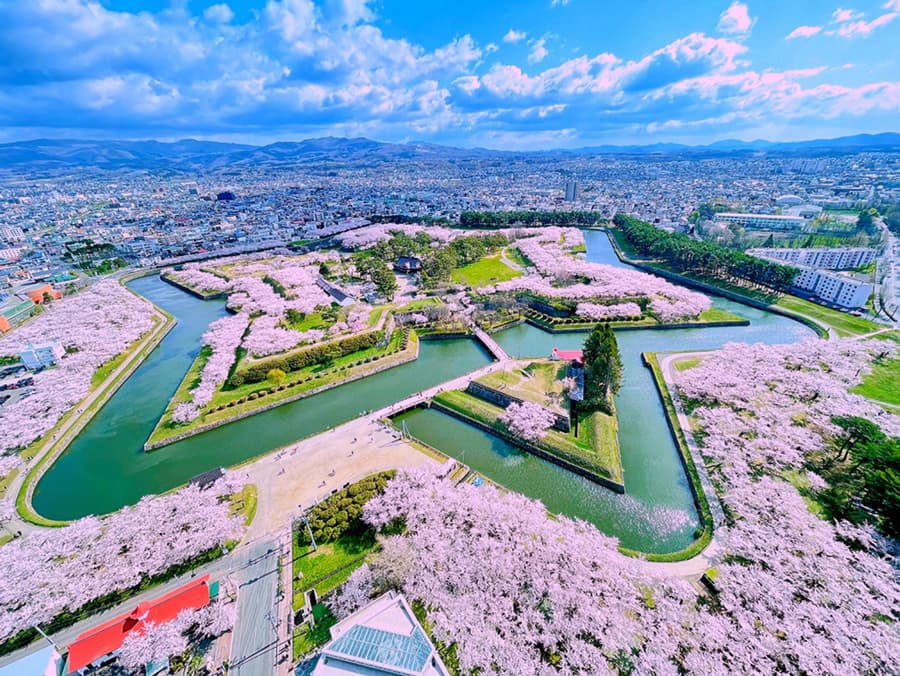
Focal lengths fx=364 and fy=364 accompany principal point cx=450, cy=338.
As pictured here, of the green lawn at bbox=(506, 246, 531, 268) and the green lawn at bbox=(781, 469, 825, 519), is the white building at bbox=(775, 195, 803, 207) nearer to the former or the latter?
the green lawn at bbox=(506, 246, 531, 268)

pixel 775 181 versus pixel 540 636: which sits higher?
pixel 775 181

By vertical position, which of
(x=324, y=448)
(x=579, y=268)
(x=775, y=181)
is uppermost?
(x=775, y=181)

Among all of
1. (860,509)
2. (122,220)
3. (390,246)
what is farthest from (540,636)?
(122,220)

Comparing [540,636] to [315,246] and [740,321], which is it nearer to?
[740,321]

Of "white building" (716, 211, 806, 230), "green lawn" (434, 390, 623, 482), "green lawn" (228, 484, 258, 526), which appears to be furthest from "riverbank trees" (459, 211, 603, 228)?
"green lawn" (228, 484, 258, 526)

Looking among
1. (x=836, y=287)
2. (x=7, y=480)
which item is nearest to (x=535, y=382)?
(x=7, y=480)

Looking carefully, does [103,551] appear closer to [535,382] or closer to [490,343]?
[535,382]

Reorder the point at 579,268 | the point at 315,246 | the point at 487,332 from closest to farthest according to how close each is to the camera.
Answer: the point at 487,332, the point at 579,268, the point at 315,246

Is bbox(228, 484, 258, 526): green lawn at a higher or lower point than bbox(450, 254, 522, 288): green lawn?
lower
